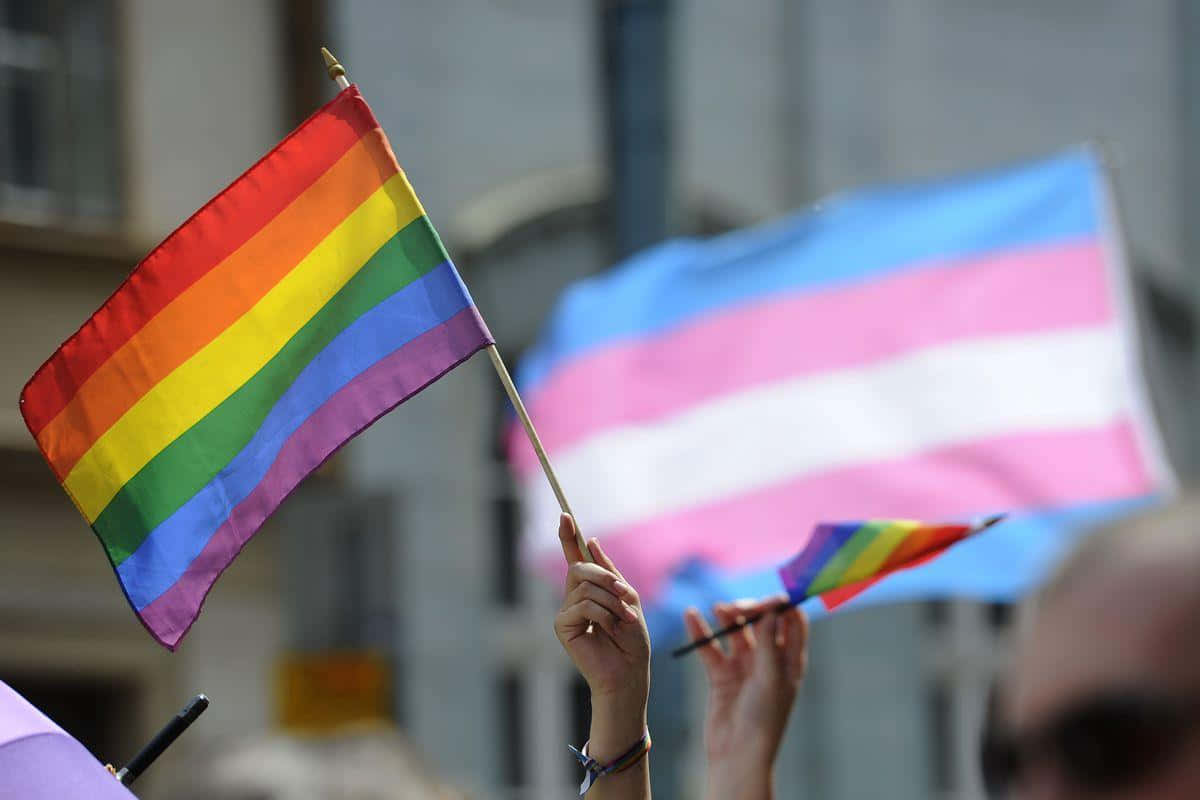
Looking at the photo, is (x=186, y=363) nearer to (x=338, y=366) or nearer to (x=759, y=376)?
(x=338, y=366)

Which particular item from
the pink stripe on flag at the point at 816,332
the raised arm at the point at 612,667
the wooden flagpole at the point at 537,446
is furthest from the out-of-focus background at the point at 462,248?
the raised arm at the point at 612,667

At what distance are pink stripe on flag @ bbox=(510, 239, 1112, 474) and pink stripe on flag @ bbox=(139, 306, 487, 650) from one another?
4.76 metres

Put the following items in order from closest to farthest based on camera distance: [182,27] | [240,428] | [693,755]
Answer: [240,428] < [182,27] < [693,755]

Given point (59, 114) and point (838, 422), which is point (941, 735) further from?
point (59, 114)

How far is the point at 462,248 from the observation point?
10359 mm

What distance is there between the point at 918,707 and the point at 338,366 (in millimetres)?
9071

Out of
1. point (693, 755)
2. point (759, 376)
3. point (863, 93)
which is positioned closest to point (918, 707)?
point (693, 755)

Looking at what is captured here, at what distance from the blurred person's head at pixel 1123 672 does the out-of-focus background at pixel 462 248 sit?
18.0ft

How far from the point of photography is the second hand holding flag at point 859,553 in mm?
3357

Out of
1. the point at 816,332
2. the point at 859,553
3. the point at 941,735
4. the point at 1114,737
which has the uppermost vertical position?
the point at 816,332

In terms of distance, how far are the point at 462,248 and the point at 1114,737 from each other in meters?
9.35

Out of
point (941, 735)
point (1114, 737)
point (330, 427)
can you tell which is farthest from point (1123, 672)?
point (941, 735)

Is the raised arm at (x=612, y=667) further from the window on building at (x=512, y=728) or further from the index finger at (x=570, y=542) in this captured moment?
the window on building at (x=512, y=728)

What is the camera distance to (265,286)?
340cm
